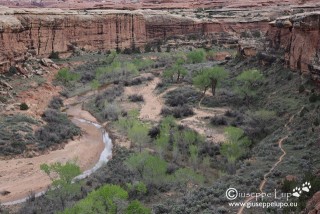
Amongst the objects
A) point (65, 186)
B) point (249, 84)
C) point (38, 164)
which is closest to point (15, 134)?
point (38, 164)

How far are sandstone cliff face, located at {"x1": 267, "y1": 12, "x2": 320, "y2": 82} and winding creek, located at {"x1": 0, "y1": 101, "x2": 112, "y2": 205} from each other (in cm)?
1829

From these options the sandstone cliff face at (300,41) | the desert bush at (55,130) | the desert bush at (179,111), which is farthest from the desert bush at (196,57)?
the desert bush at (55,130)

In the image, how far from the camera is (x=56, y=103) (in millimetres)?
46500

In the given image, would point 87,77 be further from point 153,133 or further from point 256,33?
point 256,33

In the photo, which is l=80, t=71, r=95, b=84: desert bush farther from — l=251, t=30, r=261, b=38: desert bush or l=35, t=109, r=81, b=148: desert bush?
l=251, t=30, r=261, b=38: desert bush

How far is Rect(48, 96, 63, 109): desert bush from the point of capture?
149 ft

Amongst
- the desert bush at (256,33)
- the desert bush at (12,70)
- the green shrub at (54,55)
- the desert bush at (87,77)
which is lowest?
the desert bush at (87,77)

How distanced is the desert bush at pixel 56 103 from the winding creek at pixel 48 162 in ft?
18.2

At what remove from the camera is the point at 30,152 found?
105 ft

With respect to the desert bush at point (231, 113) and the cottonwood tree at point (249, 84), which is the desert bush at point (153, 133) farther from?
the cottonwood tree at point (249, 84)

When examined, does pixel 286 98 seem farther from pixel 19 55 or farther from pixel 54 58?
pixel 54 58

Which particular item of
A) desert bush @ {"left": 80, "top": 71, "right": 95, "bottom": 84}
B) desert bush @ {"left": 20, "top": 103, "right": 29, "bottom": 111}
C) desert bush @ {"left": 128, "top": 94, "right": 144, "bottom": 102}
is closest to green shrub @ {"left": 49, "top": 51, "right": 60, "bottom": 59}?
desert bush @ {"left": 80, "top": 71, "right": 95, "bottom": 84}

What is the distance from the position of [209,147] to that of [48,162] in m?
12.1

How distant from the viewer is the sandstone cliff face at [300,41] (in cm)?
3266
